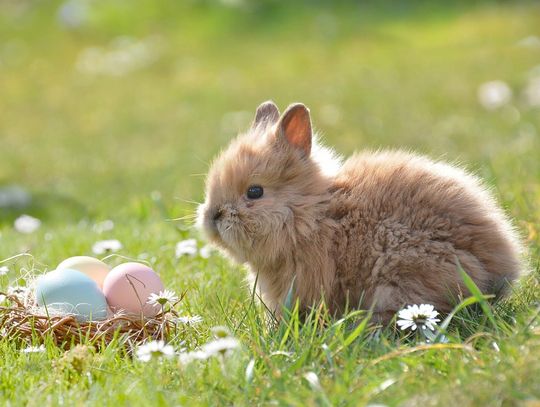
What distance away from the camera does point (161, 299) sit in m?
3.45

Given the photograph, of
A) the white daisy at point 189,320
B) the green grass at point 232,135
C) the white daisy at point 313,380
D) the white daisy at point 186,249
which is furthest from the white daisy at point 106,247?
the white daisy at point 313,380

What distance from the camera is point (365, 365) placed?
271 cm

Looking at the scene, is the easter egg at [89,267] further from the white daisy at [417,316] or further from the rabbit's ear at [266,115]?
the white daisy at [417,316]

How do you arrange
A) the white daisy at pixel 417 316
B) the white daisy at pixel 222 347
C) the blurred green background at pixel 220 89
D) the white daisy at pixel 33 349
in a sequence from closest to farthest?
the white daisy at pixel 222 347, the white daisy at pixel 417 316, the white daisy at pixel 33 349, the blurred green background at pixel 220 89

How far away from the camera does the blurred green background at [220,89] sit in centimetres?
799

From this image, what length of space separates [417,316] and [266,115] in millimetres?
1498

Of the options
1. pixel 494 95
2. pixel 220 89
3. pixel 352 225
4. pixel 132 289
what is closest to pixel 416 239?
pixel 352 225

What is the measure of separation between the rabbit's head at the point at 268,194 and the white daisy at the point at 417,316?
63 centimetres

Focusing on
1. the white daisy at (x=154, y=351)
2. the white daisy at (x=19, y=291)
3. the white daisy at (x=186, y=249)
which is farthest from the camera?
the white daisy at (x=186, y=249)

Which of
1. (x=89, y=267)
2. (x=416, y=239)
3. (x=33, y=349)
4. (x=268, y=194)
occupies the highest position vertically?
(x=268, y=194)

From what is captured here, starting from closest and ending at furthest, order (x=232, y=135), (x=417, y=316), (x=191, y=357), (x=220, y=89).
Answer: (x=191, y=357) → (x=417, y=316) → (x=232, y=135) → (x=220, y=89)

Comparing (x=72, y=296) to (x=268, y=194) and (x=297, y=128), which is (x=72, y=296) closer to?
(x=268, y=194)

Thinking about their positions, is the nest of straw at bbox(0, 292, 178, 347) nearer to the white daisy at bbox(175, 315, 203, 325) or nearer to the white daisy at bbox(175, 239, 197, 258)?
the white daisy at bbox(175, 315, 203, 325)

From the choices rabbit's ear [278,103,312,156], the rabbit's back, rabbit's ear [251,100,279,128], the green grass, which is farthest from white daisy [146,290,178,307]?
rabbit's ear [251,100,279,128]
